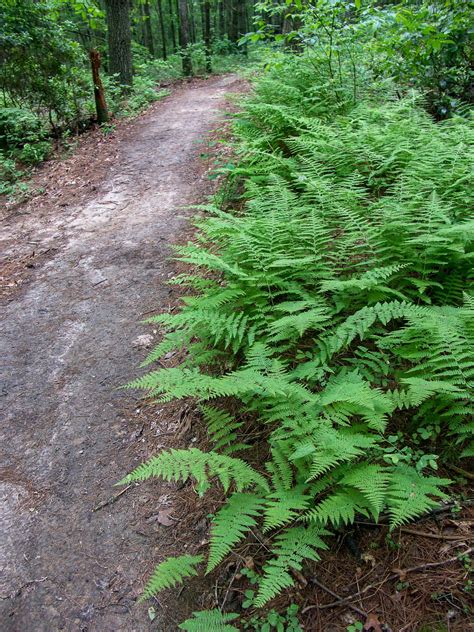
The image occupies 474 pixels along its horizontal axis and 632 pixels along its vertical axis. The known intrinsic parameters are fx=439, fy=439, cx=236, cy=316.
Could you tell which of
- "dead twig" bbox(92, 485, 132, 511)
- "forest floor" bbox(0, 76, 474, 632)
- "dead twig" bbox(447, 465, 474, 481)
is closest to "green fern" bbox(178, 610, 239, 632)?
"forest floor" bbox(0, 76, 474, 632)

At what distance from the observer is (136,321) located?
513 cm

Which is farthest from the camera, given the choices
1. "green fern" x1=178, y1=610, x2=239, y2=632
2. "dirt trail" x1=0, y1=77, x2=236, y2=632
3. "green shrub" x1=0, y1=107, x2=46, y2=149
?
"green shrub" x1=0, y1=107, x2=46, y2=149

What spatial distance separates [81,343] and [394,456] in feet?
11.9

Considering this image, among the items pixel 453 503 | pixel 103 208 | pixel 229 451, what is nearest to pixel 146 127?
pixel 103 208

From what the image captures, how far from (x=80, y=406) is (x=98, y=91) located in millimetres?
9976

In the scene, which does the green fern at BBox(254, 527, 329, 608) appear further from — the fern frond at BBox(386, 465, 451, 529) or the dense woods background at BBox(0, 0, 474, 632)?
the fern frond at BBox(386, 465, 451, 529)

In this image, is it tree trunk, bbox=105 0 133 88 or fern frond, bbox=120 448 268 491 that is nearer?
fern frond, bbox=120 448 268 491

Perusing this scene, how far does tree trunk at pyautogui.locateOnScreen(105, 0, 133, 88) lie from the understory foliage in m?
10.2

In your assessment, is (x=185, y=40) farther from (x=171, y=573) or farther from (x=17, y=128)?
(x=171, y=573)

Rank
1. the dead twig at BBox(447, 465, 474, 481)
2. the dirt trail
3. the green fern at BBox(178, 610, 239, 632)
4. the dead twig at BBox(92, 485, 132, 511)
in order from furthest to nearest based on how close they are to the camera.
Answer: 1. the dead twig at BBox(92, 485, 132, 511)
2. the dirt trail
3. the dead twig at BBox(447, 465, 474, 481)
4. the green fern at BBox(178, 610, 239, 632)

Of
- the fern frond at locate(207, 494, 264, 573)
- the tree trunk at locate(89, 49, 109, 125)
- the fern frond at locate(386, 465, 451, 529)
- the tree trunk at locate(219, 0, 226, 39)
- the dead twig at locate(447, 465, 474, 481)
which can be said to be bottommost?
the fern frond at locate(207, 494, 264, 573)

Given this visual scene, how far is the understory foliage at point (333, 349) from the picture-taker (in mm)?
2453

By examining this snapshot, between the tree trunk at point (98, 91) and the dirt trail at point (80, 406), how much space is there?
4.29m

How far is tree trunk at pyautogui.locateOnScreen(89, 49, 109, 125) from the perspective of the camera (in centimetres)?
1099
